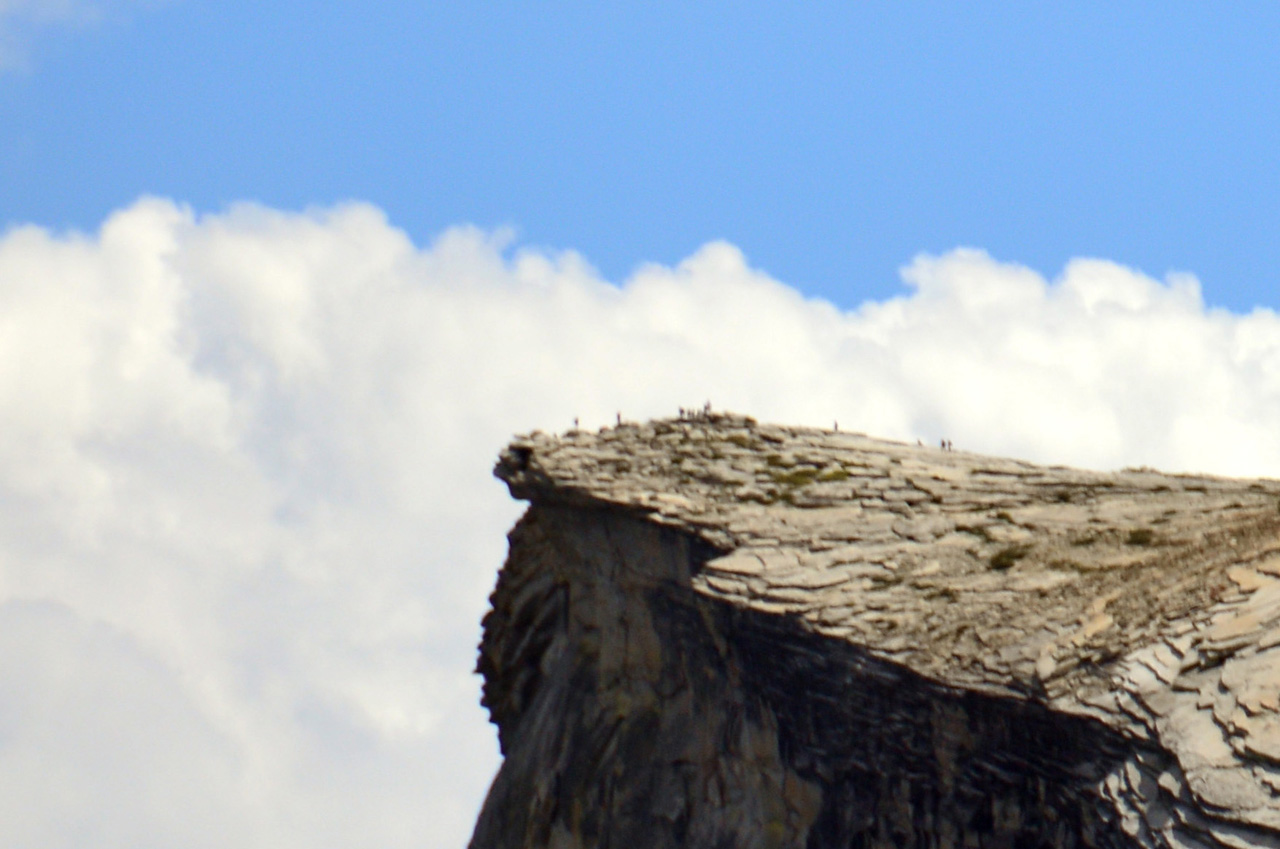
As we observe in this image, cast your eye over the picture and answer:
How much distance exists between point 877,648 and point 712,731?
507 centimetres

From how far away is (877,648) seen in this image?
1480cm

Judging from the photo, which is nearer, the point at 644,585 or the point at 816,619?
the point at 816,619

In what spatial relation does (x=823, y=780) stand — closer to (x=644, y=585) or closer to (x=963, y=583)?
(x=963, y=583)

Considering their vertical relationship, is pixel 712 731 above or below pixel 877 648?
above

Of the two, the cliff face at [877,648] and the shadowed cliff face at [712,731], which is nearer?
the cliff face at [877,648]

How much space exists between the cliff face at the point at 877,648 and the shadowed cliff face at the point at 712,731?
0.14 feet

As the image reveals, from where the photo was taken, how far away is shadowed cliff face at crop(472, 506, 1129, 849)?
1346 centimetres

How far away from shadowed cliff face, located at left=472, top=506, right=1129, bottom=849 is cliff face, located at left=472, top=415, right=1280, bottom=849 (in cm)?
4

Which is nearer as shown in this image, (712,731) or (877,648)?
(877,648)

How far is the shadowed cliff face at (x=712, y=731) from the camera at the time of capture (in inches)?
530

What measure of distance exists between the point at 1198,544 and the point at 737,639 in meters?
5.74

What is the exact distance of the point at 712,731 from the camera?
19250 millimetres

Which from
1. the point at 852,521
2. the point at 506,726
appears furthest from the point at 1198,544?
the point at 506,726

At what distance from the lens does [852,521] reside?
18.2 meters
